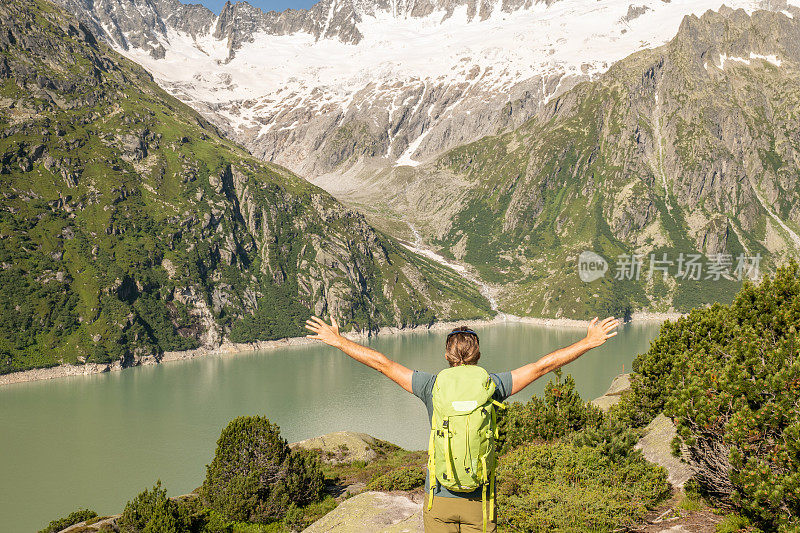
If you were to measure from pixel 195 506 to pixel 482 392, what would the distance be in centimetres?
3275

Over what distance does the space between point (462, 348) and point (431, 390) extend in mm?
792

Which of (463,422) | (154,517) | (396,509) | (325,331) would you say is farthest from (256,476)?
(463,422)

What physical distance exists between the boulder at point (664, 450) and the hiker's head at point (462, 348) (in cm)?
1838

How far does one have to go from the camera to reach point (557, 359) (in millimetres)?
8117

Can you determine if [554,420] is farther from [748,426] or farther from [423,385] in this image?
[423,385]

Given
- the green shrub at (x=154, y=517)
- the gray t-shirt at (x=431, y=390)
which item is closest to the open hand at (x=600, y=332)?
the gray t-shirt at (x=431, y=390)

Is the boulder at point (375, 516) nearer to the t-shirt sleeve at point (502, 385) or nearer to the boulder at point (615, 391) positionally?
the t-shirt sleeve at point (502, 385)

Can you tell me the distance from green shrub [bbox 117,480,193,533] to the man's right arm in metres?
24.9

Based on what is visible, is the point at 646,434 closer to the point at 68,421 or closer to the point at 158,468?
the point at 158,468

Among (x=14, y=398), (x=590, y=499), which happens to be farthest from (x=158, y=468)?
(x=590, y=499)

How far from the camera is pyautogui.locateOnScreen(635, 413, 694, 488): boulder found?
75.3 ft

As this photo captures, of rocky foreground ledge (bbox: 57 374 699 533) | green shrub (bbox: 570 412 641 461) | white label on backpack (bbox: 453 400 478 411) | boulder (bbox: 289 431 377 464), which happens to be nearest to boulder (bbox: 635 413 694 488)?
rocky foreground ledge (bbox: 57 374 699 533)

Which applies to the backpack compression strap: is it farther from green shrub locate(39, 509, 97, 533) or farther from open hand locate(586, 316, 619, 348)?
green shrub locate(39, 509, 97, 533)

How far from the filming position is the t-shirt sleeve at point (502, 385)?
7562mm
